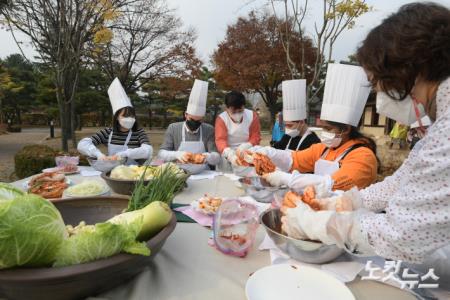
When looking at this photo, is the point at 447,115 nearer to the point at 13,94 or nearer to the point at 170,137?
the point at 170,137

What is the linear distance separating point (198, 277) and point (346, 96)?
1880mm

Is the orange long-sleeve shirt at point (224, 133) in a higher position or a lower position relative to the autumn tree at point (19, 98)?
lower

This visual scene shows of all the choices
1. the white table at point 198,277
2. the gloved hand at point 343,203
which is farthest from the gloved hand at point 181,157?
the gloved hand at point 343,203

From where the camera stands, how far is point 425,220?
0.86m

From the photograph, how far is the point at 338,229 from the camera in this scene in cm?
104

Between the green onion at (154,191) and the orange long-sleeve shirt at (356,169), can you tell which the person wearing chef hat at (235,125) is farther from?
the green onion at (154,191)

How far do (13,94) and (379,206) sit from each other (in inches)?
1172

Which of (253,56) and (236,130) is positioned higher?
(253,56)

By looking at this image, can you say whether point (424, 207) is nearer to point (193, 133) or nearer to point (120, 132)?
point (193, 133)

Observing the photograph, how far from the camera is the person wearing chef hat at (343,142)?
206 cm

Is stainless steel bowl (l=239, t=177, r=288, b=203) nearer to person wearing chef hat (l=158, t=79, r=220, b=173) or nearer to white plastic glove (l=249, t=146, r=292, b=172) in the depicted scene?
white plastic glove (l=249, t=146, r=292, b=172)

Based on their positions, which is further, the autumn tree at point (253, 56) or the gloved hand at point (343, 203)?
the autumn tree at point (253, 56)

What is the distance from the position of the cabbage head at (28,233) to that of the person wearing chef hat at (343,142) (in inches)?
59.5

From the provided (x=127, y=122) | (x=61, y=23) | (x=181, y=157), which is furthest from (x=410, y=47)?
(x=61, y=23)
